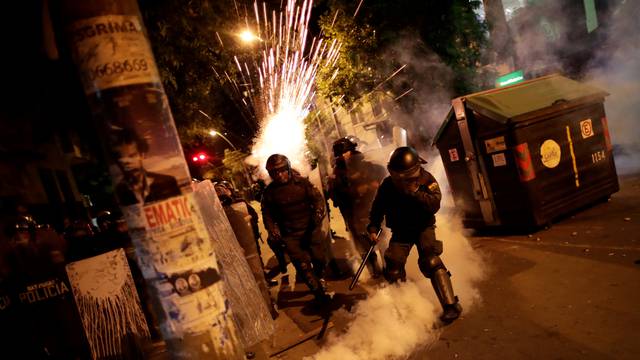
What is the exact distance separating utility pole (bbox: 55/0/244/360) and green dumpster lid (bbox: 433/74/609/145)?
190 inches

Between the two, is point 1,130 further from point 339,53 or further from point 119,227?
point 339,53

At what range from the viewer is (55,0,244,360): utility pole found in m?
2.02

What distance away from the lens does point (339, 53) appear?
13.1 meters

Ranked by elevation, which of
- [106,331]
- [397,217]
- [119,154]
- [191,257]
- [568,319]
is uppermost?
[119,154]

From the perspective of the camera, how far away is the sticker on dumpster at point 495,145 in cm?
568

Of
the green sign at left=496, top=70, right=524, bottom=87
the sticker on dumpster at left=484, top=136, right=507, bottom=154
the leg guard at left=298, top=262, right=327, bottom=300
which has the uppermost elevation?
the green sign at left=496, top=70, right=524, bottom=87

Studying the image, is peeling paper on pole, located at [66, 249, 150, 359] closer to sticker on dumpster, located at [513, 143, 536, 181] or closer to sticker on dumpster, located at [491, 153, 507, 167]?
sticker on dumpster, located at [491, 153, 507, 167]

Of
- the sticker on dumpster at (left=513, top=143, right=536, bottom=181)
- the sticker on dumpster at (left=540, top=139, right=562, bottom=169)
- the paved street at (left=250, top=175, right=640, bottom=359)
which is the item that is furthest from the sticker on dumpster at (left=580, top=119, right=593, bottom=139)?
the sticker on dumpster at (left=513, top=143, right=536, bottom=181)

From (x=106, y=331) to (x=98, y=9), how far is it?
3800 mm

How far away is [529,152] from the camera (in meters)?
5.64

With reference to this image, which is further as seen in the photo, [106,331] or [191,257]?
[106,331]

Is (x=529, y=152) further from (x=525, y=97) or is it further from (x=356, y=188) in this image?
(x=356, y=188)

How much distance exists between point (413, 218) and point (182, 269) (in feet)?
8.80

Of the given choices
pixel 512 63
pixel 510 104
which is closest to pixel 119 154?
pixel 510 104
